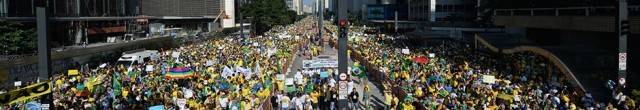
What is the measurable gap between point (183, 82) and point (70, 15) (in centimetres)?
3709

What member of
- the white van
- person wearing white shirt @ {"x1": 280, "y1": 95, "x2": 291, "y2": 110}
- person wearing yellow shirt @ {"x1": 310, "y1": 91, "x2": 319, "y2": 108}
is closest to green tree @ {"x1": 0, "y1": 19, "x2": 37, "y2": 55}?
the white van

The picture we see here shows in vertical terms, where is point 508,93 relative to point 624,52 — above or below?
below

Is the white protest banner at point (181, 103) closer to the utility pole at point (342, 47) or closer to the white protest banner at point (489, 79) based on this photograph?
the utility pole at point (342, 47)

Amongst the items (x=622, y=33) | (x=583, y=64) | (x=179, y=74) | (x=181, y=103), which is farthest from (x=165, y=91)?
(x=583, y=64)

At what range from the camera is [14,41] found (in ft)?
116

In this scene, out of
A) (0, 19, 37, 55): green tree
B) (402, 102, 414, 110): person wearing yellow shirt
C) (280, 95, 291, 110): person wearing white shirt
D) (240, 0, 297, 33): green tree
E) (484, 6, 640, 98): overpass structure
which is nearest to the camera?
(402, 102, 414, 110): person wearing yellow shirt

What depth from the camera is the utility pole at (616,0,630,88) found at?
1677cm

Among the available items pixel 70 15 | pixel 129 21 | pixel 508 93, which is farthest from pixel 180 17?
pixel 508 93

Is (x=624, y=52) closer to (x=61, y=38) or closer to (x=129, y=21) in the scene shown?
(x=61, y=38)

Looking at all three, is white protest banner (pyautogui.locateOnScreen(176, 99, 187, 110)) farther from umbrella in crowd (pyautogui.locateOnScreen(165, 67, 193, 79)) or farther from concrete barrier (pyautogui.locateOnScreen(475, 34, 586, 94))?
concrete barrier (pyautogui.locateOnScreen(475, 34, 586, 94))

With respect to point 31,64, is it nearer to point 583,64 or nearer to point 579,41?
point 583,64

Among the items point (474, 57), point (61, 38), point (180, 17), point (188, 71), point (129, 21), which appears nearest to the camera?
point (188, 71)

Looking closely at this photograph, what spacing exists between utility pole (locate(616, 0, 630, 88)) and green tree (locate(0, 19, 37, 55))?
30.1 meters

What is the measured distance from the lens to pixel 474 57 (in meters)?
36.6
